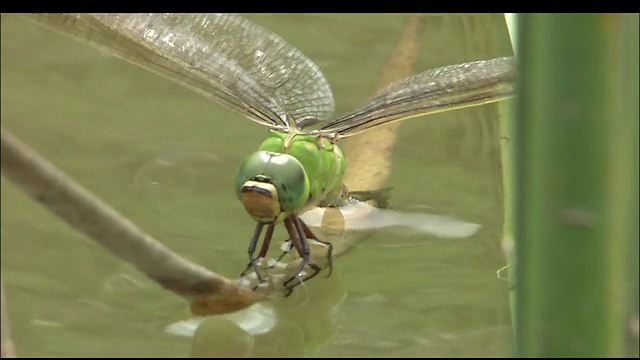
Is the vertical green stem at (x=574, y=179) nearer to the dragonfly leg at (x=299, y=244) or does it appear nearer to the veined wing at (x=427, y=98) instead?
the dragonfly leg at (x=299, y=244)

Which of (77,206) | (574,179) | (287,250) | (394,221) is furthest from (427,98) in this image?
(574,179)

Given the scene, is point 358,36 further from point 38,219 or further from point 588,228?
point 588,228

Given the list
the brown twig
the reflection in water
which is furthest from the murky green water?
the brown twig

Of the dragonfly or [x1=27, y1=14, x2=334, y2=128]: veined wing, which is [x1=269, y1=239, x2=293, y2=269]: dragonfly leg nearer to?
the dragonfly

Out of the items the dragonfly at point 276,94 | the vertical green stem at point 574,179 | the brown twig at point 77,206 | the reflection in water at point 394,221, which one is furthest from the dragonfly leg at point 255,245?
the vertical green stem at point 574,179

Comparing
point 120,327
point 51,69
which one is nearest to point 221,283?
point 120,327

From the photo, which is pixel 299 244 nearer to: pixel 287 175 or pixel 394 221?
pixel 287 175
